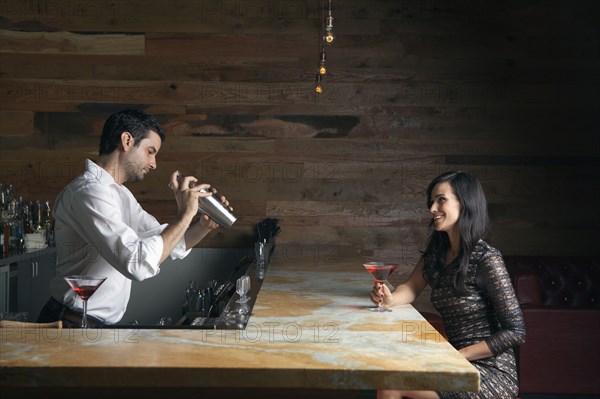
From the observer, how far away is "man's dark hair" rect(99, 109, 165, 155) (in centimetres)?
276

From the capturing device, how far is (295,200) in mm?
5125

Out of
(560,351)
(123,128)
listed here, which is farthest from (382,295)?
(560,351)

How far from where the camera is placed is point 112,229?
2355 mm

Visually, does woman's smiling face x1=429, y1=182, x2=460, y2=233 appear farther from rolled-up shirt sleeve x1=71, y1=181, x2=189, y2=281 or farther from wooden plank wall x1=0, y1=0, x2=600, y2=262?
wooden plank wall x1=0, y1=0, x2=600, y2=262

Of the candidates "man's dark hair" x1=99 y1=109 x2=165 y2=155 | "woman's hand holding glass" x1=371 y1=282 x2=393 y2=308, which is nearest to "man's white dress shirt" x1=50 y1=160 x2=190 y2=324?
"man's dark hair" x1=99 y1=109 x2=165 y2=155

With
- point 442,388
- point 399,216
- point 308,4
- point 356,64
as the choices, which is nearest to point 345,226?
point 399,216

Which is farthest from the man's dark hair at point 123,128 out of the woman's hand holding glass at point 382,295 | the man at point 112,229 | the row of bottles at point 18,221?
the row of bottles at point 18,221

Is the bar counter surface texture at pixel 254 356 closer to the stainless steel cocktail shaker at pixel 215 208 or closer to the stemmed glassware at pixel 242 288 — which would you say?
the stemmed glassware at pixel 242 288

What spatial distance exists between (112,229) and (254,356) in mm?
894

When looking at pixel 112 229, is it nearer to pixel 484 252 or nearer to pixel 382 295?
pixel 382 295

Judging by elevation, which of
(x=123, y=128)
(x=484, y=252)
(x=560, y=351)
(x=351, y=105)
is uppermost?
(x=351, y=105)

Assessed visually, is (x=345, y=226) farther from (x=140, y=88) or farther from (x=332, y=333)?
(x=332, y=333)

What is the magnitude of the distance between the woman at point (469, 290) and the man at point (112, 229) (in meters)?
0.80

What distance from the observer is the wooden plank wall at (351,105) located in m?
5.08
